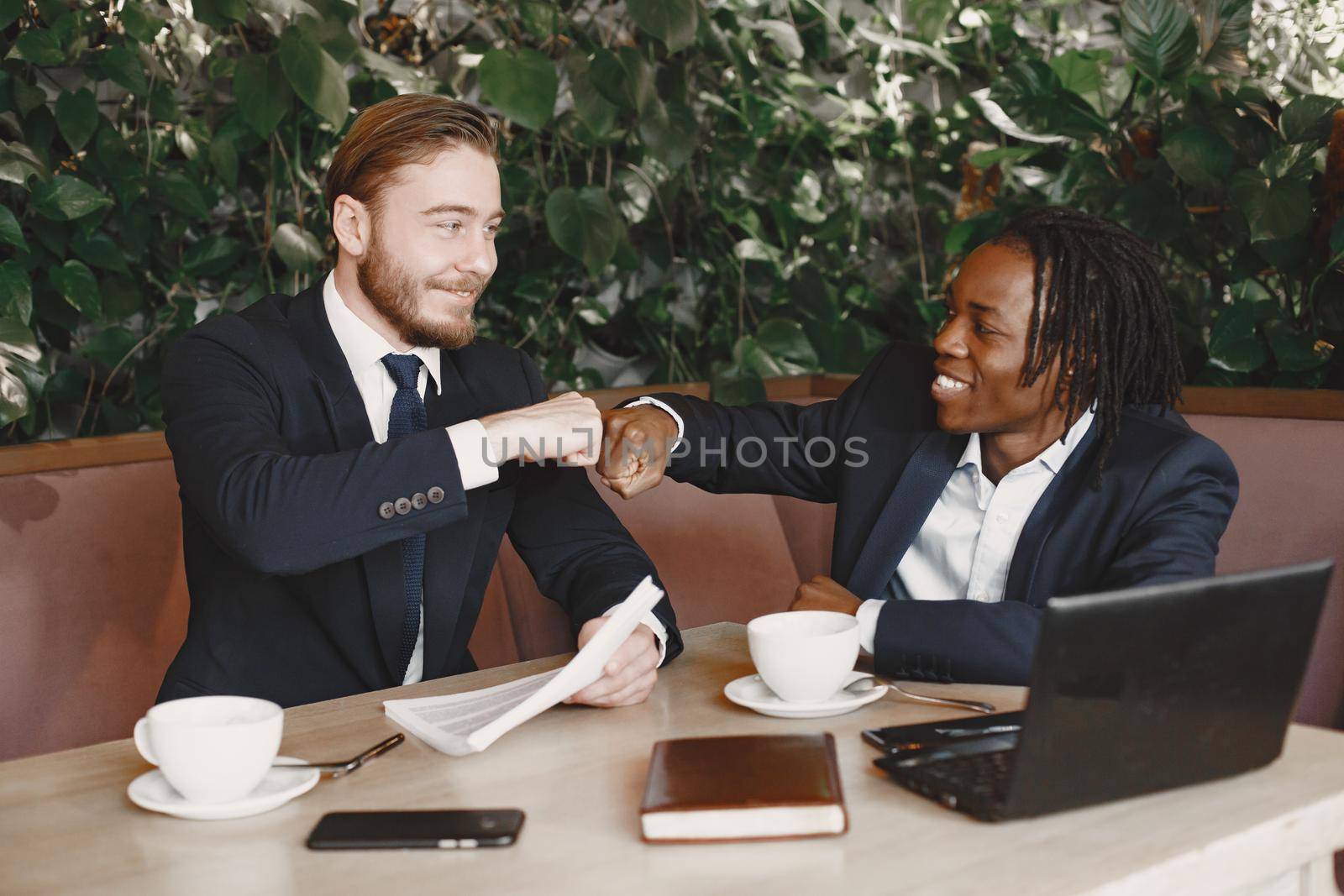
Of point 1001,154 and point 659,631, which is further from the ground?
point 1001,154

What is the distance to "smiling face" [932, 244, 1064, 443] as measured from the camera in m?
1.55

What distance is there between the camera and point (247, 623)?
158 centimetres

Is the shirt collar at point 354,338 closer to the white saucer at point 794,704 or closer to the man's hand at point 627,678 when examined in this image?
the man's hand at point 627,678

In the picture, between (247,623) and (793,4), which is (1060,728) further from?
(793,4)

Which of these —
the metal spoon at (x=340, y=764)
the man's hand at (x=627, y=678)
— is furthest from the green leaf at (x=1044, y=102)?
the metal spoon at (x=340, y=764)

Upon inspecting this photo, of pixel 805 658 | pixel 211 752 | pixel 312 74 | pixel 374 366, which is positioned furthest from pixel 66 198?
pixel 805 658

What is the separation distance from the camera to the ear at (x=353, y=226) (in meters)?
1.71

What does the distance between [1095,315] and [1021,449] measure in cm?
20

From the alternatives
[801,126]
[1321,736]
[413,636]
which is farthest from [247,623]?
[801,126]

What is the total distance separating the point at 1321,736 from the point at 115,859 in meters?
0.94

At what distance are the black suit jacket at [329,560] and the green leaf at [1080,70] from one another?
1613 millimetres

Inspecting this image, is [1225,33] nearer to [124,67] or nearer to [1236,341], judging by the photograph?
[1236,341]

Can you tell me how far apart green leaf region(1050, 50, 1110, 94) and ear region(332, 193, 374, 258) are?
65.2 inches

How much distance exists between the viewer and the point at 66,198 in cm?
206
